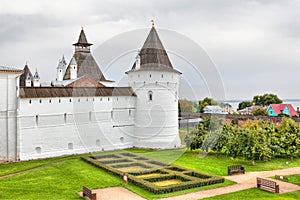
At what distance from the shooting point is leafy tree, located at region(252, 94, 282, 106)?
73.4m

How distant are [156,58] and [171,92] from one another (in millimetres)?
3530

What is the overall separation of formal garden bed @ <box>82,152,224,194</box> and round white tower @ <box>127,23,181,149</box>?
5.53 m

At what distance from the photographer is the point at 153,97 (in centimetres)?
2872

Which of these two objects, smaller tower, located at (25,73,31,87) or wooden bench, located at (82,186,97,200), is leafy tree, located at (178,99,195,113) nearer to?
wooden bench, located at (82,186,97,200)

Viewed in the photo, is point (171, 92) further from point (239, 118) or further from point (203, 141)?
point (239, 118)

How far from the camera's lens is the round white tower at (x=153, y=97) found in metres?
28.4

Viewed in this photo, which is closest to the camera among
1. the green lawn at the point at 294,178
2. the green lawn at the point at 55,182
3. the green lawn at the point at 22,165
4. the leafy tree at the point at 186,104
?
the green lawn at the point at 55,182

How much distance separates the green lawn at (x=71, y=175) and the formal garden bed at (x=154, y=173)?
36 centimetres

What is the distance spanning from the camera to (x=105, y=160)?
21.6m

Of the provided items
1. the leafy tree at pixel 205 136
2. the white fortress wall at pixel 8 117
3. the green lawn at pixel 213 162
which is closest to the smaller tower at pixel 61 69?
the white fortress wall at pixel 8 117

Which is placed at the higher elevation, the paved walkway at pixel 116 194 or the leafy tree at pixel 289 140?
the leafy tree at pixel 289 140

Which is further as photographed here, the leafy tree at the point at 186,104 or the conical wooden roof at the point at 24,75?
the conical wooden roof at the point at 24,75

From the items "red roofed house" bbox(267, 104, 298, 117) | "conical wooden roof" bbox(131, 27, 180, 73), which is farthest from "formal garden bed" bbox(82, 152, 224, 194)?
"red roofed house" bbox(267, 104, 298, 117)

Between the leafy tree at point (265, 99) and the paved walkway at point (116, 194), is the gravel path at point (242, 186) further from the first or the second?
the leafy tree at point (265, 99)
